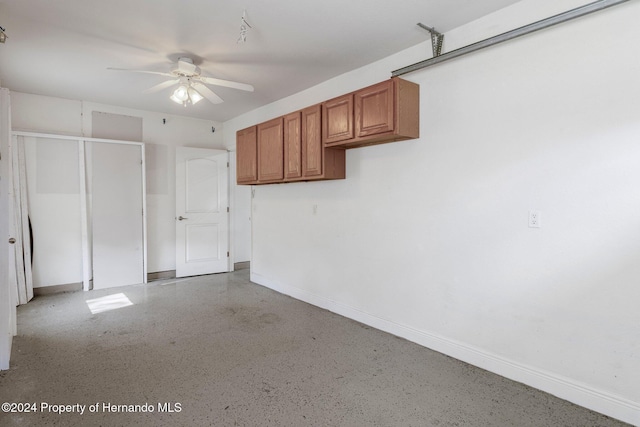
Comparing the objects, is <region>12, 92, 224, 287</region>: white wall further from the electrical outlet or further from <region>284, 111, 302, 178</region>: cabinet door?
the electrical outlet

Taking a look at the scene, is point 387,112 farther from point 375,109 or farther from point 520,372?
point 520,372

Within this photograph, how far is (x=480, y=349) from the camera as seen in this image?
252cm

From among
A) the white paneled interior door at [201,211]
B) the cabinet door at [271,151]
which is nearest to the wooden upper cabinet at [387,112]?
the cabinet door at [271,151]

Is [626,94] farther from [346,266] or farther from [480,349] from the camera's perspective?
[346,266]

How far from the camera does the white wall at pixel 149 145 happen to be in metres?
4.34

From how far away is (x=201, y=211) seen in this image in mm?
5523

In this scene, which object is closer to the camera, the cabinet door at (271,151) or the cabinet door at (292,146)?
the cabinet door at (292,146)

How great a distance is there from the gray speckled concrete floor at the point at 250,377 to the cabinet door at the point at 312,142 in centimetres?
162

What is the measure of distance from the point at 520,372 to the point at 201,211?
4811mm

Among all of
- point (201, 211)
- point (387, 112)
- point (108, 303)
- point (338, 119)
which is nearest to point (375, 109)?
point (387, 112)

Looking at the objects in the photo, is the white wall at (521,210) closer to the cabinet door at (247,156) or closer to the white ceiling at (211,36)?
the white ceiling at (211,36)

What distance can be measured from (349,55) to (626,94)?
210cm

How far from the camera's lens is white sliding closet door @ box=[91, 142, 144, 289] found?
15.3 feet

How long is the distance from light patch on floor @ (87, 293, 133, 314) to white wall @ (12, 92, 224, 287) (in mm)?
739
